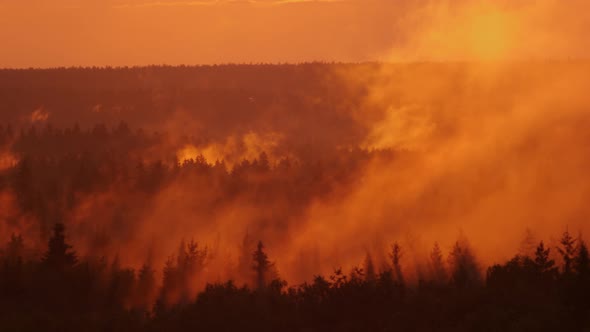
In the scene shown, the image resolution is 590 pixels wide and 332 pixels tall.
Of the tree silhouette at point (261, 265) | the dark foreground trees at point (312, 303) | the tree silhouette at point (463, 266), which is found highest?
the tree silhouette at point (261, 265)

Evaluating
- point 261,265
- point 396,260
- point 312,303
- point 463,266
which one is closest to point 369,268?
point 396,260

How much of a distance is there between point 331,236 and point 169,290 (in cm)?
3725

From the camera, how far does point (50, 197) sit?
394 ft

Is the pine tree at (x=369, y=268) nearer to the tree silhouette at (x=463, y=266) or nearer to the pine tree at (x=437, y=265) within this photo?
the pine tree at (x=437, y=265)

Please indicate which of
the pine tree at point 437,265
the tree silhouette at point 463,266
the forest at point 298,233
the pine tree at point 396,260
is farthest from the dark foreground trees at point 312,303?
the pine tree at point 396,260

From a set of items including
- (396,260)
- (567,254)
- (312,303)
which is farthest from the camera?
(396,260)

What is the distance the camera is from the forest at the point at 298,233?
60875 millimetres

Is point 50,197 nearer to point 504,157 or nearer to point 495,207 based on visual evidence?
point 495,207

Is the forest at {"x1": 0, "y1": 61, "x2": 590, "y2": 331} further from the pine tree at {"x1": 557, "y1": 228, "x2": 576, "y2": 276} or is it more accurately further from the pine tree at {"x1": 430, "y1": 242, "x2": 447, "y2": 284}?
the pine tree at {"x1": 557, "y1": 228, "x2": 576, "y2": 276}

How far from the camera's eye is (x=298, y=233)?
126 m

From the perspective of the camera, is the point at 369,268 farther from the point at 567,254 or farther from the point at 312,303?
the point at 312,303

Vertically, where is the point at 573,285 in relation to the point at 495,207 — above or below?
below

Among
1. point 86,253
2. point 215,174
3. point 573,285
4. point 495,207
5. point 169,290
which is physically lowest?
point 573,285

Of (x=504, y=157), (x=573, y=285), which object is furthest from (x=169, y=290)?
(x=504, y=157)
